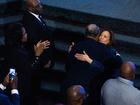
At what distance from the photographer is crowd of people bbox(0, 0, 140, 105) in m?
7.02

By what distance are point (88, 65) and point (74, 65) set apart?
0.18 m

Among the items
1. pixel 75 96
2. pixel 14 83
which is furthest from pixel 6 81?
pixel 75 96

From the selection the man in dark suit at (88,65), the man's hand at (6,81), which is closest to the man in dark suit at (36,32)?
the man in dark suit at (88,65)

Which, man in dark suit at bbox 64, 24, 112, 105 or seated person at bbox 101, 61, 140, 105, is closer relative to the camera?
seated person at bbox 101, 61, 140, 105

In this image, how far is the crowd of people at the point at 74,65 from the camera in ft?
23.0

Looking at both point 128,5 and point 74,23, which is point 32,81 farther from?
point 128,5

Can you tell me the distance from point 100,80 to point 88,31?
25.5 inches

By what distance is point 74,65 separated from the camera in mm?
7727

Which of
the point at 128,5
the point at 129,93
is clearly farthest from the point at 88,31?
the point at 128,5

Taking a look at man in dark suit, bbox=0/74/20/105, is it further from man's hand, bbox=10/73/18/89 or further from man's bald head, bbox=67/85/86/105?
man's bald head, bbox=67/85/86/105

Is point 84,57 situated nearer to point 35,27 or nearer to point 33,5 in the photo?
point 35,27

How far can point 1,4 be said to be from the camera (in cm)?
979

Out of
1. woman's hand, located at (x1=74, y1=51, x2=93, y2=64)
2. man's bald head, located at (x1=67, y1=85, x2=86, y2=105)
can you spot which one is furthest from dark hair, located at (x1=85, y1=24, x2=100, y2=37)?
man's bald head, located at (x1=67, y1=85, x2=86, y2=105)

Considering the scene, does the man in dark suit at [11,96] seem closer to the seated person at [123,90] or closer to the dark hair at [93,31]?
the seated person at [123,90]
